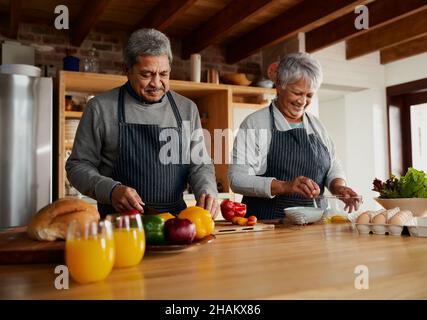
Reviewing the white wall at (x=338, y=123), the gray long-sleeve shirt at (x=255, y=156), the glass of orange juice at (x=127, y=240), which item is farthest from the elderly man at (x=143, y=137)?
the white wall at (x=338, y=123)

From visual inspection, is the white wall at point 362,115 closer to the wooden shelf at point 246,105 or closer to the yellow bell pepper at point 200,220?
the wooden shelf at point 246,105

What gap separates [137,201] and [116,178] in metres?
0.62

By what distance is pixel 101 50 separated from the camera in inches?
189

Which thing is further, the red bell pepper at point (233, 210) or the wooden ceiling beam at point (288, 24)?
the wooden ceiling beam at point (288, 24)

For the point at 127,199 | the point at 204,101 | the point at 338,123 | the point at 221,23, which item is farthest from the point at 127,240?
the point at 338,123

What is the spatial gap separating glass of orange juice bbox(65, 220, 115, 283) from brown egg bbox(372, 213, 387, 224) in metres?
1.08

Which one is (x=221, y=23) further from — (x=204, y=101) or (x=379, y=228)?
(x=379, y=228)

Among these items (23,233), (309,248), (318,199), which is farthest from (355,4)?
(23,233)

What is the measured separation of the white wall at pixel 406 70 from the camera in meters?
5.29

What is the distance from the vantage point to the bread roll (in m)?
1.23

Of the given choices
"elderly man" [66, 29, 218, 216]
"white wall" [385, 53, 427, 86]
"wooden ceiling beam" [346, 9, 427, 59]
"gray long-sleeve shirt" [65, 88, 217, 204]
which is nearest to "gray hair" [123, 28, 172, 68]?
"elderly man" [66, 29, 218, 216]

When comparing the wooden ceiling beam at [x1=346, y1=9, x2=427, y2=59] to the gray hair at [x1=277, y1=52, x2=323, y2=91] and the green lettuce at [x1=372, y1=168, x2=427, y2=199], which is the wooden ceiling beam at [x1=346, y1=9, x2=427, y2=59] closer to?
the gray hair at [x1=277, y1=52, x2=323, y2=91]

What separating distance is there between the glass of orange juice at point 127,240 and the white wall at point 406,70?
5109 mm

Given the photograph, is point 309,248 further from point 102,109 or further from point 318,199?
point 102,109
